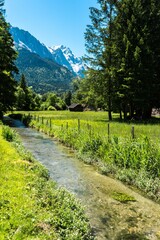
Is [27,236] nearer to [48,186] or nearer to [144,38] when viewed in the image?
[48,186]

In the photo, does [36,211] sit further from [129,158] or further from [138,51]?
[138,51]

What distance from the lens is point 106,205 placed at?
10.8m

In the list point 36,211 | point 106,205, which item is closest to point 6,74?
point 106,205

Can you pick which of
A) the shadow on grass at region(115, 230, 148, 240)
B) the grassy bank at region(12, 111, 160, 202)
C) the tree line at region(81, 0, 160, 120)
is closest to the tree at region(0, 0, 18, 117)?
the tree line at region(81, 0, 160, 120)

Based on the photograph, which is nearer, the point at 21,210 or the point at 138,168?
the point at 21,210

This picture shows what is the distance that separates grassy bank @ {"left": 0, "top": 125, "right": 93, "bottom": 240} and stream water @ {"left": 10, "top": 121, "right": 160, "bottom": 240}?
0.97 m

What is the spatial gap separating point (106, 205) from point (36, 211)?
3.75 meters

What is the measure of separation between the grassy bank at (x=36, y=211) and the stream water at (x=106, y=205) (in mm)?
970

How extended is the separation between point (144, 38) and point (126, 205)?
99.7 ft

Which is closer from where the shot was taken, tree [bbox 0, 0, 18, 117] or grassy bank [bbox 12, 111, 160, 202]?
grassy bank [bbox 12, 111, 160, 202]

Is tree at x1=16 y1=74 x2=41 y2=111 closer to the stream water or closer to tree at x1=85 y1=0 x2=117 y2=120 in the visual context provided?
tree at x1=85 y1=0 x2=117 y2=120

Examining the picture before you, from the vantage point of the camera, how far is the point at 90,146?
18250 millimetres

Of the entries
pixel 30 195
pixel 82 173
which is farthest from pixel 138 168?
pixel 30 195

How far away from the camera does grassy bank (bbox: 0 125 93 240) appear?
22.1ft
